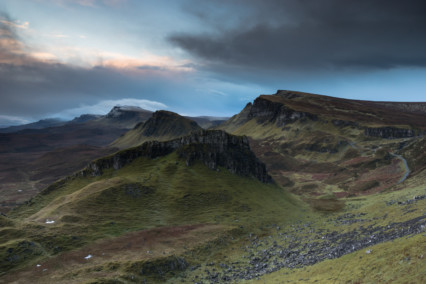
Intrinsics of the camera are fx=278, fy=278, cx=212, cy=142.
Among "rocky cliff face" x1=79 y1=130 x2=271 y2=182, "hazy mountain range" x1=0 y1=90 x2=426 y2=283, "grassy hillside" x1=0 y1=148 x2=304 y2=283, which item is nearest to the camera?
"hazy mountain range" x1=0 y1=90 x2=426 y2=283

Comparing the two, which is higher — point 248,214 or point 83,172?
point 83,172

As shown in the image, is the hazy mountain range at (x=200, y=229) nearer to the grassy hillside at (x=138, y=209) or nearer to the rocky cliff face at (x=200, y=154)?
the grassy hillside at (x=138, y=209)

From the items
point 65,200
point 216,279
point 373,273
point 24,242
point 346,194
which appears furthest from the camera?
point 346,194

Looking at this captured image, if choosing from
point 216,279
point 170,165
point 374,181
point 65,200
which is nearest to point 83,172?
point 65,200

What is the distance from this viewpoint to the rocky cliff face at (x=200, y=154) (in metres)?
120

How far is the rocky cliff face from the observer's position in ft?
393

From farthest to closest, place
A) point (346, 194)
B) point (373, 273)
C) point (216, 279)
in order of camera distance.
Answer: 1. point (346, 194)
2. point (216, 279)
3. point (373, 273)

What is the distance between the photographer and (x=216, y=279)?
5138 centimetres

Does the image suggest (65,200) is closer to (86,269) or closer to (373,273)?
(86,269)

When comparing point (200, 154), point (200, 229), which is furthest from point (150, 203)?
point (200, 154)

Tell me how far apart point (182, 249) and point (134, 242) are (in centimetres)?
1253

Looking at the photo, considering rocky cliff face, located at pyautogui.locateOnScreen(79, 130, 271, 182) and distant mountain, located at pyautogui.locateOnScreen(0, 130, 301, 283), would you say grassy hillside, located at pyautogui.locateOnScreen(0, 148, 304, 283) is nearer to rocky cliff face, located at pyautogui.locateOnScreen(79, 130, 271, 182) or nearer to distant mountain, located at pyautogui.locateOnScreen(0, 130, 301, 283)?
distant mountain, located at pyautogui.locateOnScreen(0, 130, 301, 283)

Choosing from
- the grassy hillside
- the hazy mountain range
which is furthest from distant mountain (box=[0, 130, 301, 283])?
the hazy mountain range

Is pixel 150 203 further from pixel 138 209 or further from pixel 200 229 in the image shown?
pixel 200 229
